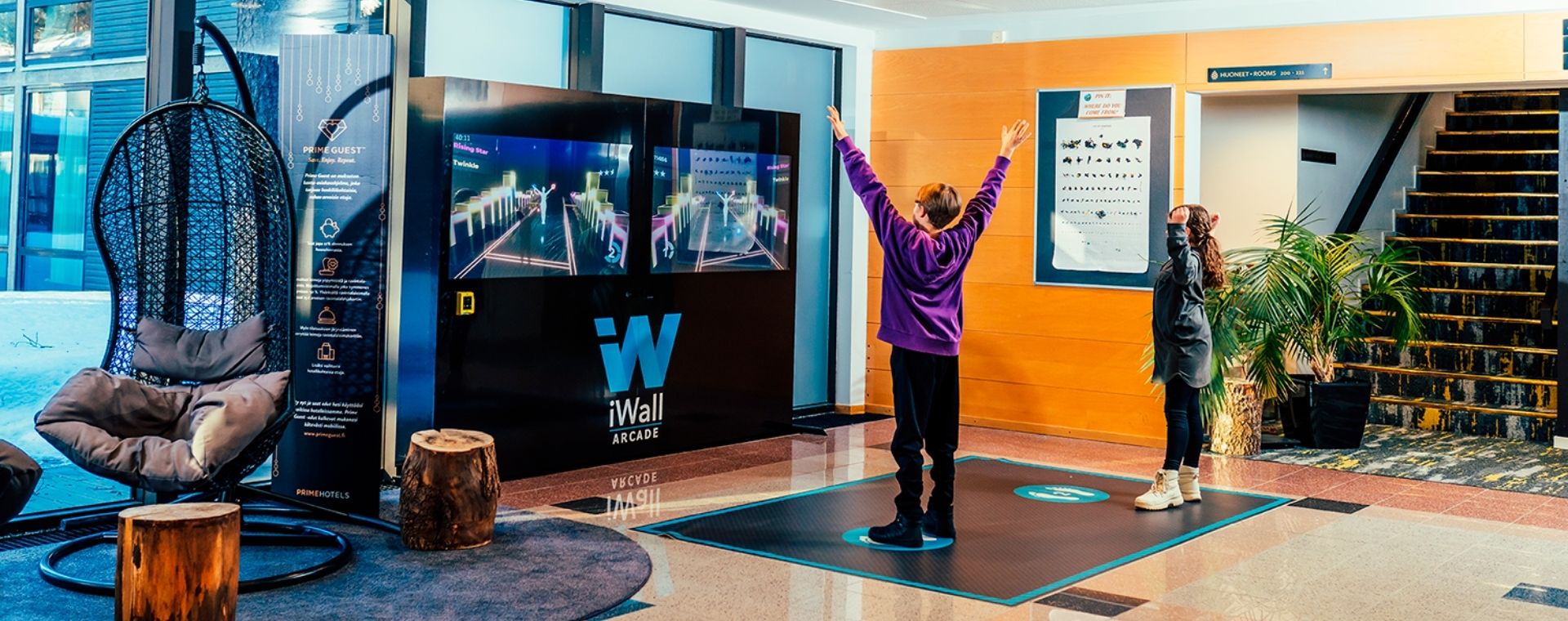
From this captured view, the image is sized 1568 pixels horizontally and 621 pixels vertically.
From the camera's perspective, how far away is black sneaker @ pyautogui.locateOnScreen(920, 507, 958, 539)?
5.41m

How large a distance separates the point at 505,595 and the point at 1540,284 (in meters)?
7.55

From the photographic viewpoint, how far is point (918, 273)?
5031 mm

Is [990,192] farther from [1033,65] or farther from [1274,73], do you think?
[1033,65]

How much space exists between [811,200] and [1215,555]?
14.3ft

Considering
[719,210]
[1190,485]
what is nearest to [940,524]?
[1190,485]

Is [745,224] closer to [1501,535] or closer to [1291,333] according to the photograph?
[1291,333]

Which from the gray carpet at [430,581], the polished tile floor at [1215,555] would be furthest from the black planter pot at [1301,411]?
the gray carpet at [430,581]

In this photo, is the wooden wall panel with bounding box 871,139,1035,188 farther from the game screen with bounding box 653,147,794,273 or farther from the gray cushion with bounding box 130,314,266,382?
the gray cushion with bounding box 130,314,266,382

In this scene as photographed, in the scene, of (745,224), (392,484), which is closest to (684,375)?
(745,224)

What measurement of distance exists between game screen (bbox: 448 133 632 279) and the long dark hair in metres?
2.67

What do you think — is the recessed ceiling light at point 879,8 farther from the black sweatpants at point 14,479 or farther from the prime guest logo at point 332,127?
the black sweatpants at point 14,479

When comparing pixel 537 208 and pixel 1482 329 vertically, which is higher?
pixel 537 208

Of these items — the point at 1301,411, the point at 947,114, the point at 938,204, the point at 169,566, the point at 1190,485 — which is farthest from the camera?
the point at 947,114

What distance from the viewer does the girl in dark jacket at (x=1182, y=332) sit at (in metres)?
5.90
